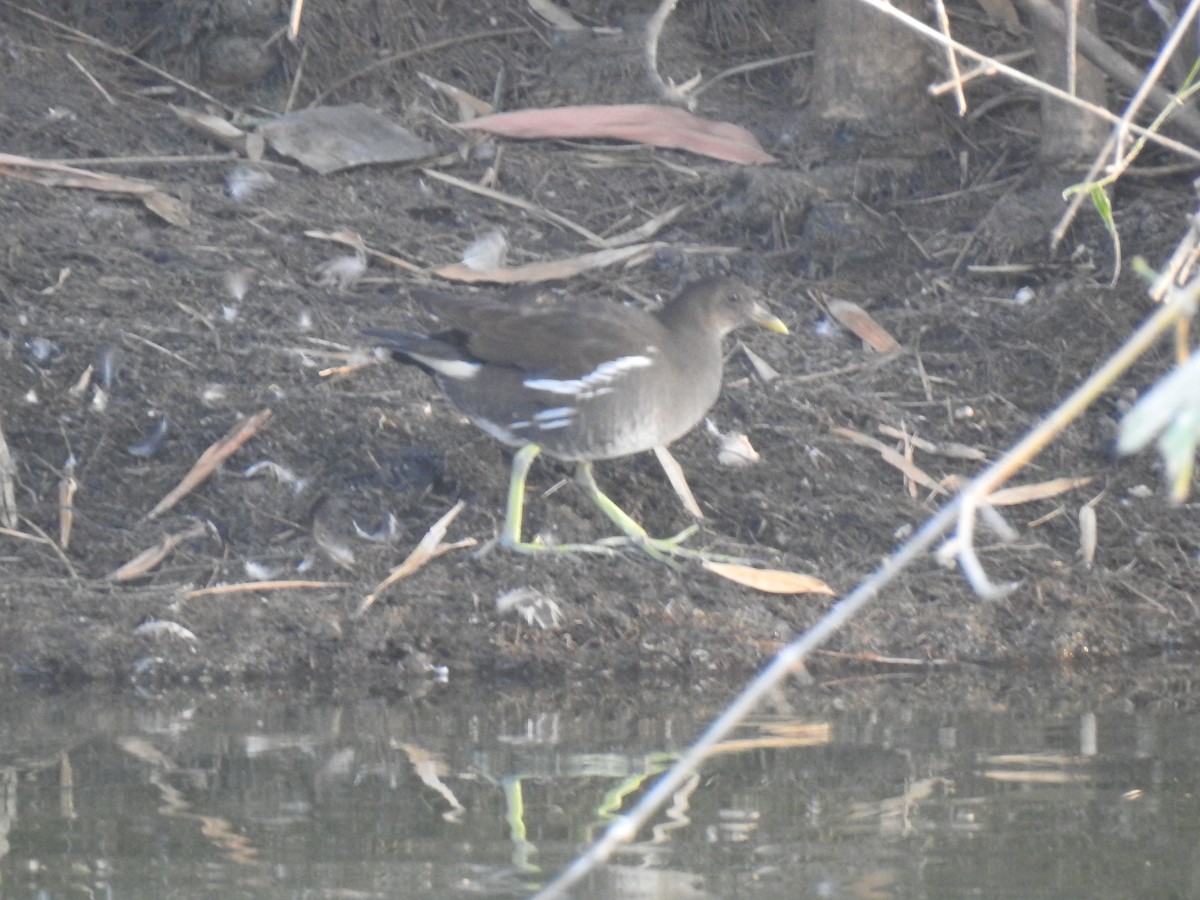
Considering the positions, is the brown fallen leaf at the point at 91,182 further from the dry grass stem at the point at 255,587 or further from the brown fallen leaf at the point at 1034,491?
the brown fallen leaf at the point at 1034,491

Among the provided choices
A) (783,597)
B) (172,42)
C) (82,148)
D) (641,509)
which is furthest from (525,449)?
(172,42)

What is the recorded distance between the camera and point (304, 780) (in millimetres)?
3641

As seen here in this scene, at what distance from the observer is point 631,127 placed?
7934 mm

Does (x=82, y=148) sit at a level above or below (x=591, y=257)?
above

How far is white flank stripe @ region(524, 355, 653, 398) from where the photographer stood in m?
5.07

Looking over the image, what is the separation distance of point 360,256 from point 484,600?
2348mm

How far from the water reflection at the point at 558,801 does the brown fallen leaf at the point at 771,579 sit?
0.79 meters

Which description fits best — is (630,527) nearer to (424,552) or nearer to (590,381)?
(590,381)

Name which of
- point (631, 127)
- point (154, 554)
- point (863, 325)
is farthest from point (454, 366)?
point (631, 127)

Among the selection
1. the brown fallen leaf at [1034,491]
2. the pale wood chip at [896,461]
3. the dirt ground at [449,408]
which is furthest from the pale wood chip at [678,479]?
the brown fallen leaf at [1034,491]

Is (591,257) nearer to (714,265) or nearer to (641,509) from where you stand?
(714,265)

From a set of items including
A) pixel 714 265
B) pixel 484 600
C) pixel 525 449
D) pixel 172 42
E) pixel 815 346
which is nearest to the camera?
pixel 484 600

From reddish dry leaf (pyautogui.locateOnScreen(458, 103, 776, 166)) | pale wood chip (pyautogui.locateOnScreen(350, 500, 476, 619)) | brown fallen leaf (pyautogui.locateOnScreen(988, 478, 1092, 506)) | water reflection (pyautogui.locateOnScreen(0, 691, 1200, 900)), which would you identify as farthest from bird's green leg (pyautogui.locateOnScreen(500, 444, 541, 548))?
reddish dry leaf (pyautogui.locateOnScreen(458, 103, 776, 166))

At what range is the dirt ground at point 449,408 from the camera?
4.90 meters
